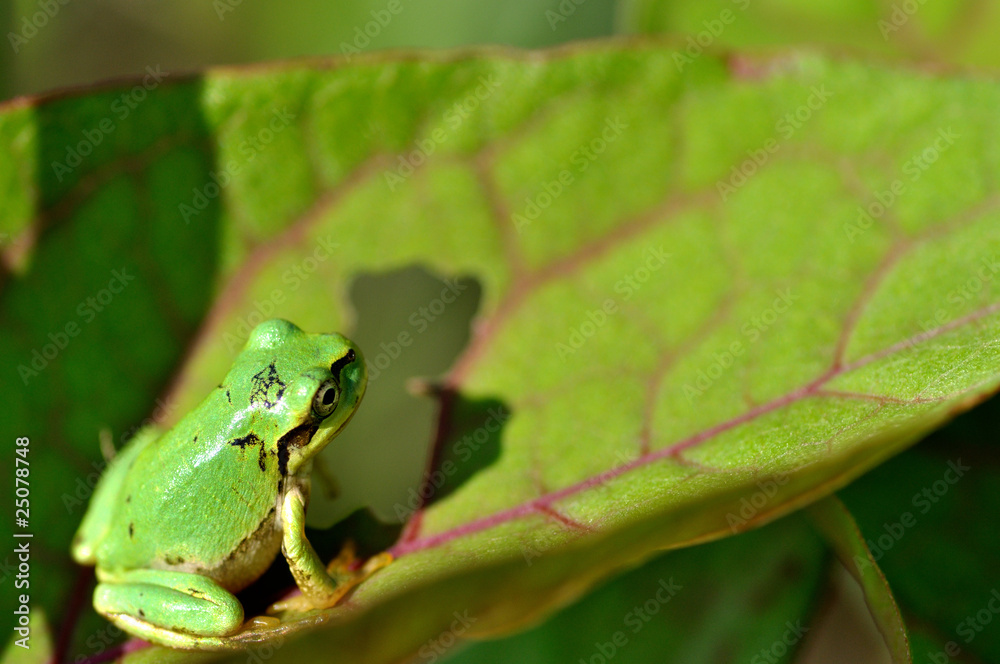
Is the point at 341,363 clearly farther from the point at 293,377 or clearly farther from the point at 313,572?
the point at 313,572

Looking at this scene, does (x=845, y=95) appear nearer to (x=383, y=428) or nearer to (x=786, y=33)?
(x=786, y=33)

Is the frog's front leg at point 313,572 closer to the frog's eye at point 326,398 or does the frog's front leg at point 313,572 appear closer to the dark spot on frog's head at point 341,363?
the frog's eye at point 326,398

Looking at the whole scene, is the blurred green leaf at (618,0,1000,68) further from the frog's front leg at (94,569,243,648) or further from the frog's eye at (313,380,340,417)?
the frog's front leg at (94,569,243,648)

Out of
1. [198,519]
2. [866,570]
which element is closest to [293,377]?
[198,519]

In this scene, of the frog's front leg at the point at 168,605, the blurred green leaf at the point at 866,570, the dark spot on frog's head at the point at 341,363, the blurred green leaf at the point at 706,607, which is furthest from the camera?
the dark spot on frog's head at the point at 341,363

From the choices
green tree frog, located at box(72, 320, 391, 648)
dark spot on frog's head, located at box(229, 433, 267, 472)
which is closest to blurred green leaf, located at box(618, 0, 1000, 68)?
green tree frog, located at box(72, 320, 391, 648)

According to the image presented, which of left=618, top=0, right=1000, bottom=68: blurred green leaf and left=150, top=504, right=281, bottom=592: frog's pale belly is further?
left=618, top=0, right=1000, bottom=68: blurred green leaf

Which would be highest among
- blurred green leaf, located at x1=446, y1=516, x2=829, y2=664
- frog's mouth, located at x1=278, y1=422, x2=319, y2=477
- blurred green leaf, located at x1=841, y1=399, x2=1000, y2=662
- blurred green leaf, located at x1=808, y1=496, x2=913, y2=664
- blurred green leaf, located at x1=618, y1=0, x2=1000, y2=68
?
blurred green leaf, located at x1=618, y1=0, x2=1000, y2=68

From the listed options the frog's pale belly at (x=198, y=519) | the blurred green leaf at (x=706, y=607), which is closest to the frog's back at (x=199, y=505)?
the frog's pale belly at (x=198, y=519)
